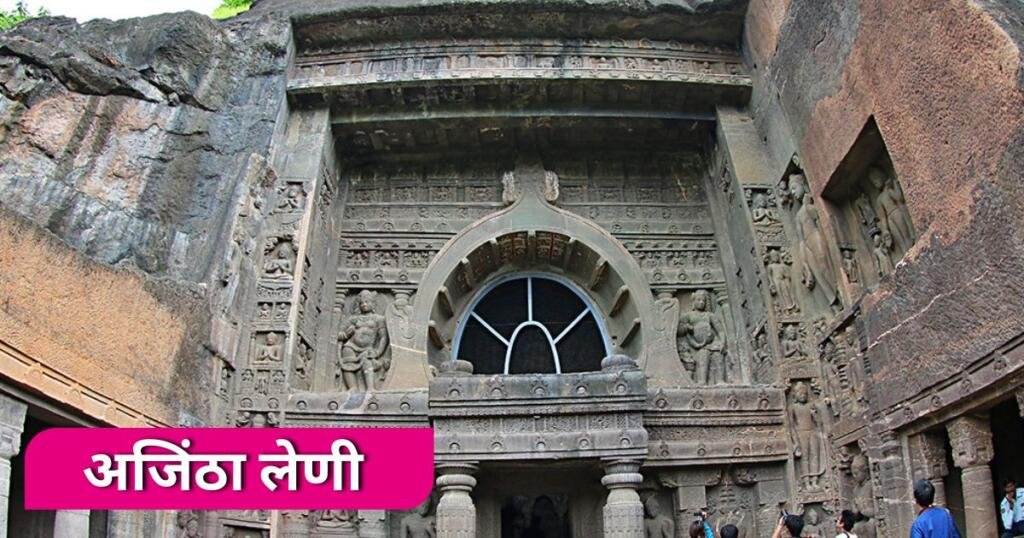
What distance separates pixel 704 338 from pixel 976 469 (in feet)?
12.9

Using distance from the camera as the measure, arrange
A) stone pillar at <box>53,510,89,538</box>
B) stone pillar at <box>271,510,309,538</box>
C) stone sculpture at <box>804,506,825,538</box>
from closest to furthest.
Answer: stone pillar at <box>53,510,89,538</box>, stone sculpture at <box>804,506,825,538</box>, stone pillar at <box>271,510,309,538</box>

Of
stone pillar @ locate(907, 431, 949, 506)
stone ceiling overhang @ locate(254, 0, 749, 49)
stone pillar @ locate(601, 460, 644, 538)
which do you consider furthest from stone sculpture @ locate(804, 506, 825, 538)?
stone ceiling overhang @ locate(254, 0, 749, 49)

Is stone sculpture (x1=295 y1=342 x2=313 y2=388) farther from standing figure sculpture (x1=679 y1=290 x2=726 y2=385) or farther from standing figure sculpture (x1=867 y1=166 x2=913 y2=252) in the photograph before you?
standing figure sculpture (x1=867 y1=166 x2=913 y2=252)

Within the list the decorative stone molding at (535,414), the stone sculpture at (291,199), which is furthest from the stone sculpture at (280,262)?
the decorative stone molding at (535,414)

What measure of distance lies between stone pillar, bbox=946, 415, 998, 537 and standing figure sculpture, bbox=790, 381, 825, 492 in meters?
2.11

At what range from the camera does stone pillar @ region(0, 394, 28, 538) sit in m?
4.95

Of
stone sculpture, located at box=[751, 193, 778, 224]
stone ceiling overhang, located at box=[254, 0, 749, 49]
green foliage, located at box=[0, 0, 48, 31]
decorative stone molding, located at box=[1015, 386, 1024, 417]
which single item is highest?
green foliage, located at box=[0, 0, 48, 31]

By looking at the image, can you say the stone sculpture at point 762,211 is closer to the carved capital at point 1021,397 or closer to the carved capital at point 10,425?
the carved capital at point 1021,397

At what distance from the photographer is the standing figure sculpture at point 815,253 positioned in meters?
8.25

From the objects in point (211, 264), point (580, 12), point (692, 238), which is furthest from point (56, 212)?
point (692, 238)

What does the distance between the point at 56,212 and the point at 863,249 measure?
Result: 756 cm

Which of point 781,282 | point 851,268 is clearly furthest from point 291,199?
point 851,268

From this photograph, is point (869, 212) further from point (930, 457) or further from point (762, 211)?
point (930, 457)

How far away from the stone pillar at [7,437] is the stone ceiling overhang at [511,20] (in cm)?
604
